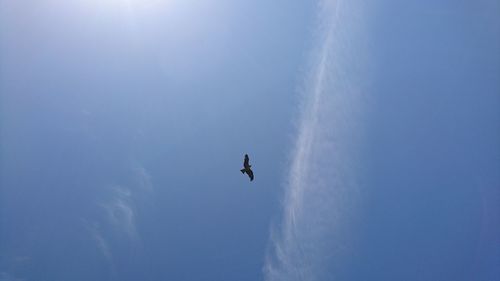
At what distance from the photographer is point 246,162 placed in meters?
66.4
